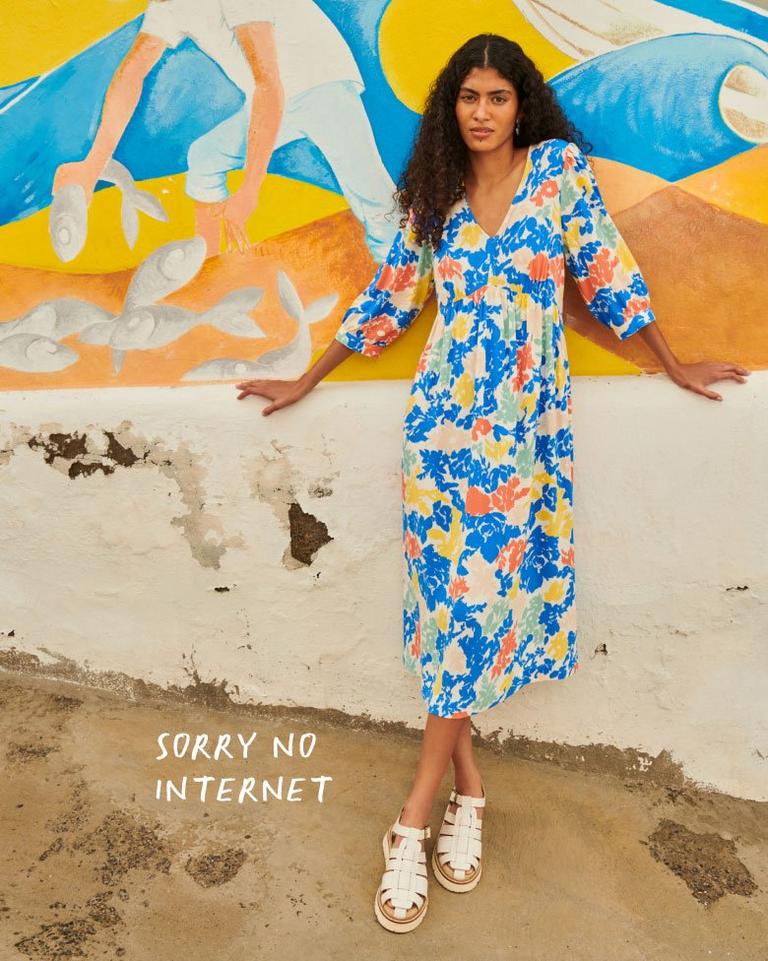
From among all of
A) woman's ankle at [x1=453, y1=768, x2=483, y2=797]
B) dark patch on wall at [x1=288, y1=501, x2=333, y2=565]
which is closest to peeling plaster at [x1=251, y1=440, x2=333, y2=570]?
dark patch on wall at [x1=288, y1=501, x2=333, y2=565]

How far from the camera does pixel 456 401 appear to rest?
1.86 metres

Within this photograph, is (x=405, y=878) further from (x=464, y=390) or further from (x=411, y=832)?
(x=464, y=390)

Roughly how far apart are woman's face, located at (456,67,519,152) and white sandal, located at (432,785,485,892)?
1.55 meters

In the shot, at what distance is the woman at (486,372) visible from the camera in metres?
1.80

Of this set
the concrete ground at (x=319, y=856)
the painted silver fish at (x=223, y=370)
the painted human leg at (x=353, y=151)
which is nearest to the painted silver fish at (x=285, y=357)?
the painted silver fish at (x=223, y=370)

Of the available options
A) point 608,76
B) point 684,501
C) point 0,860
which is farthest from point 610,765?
point 608,76

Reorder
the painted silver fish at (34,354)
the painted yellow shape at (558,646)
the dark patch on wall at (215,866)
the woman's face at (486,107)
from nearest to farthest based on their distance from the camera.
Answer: the woman's face at (486,107) → the dark patch on wall at (215,866) → the painted yellow shape at (558,646) → the painted silver fish at (34,354)

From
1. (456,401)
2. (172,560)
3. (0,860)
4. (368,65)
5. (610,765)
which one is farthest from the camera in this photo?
(172,560)

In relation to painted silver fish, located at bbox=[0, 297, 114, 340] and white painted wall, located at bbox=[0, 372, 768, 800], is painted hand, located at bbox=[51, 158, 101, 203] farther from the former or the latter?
white painted wall, located at bbox=[0, 372, 768, 800]

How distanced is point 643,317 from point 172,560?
4.80 feet

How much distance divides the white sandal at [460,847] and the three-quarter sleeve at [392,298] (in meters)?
1.16

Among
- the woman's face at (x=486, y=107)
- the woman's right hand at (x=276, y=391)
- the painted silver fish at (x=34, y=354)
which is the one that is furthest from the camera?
the painted silver fish at (x=34, y=354)

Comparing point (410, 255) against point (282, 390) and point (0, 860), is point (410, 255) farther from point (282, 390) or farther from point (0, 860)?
point (0, 860)

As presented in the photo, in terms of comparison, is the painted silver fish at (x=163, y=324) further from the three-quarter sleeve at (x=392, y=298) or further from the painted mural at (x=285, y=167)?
the three-quarter sleeve at (x=392, y=298)
